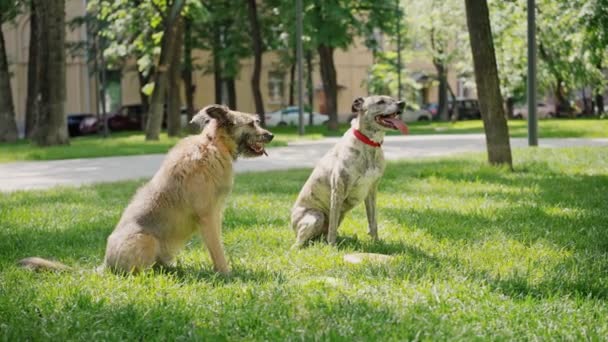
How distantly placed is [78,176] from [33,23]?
77.6 feet

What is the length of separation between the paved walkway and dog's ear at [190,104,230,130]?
354 inches

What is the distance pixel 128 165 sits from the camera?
63.1ft

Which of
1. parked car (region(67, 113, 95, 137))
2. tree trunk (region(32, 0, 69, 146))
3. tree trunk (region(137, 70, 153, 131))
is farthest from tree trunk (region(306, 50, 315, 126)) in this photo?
tree trunk (region(32, 0, 69, 146))

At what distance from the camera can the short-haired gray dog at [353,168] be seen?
290 inches

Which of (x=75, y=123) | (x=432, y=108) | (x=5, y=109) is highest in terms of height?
(x=432, y=108)

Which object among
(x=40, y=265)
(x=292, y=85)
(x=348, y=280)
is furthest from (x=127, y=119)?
(x=348, y=280)

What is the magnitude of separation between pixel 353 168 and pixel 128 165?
502 inches

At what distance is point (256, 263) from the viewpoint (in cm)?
667

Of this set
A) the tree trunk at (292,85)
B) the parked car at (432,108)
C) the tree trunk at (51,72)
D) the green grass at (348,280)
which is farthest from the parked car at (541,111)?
the green grass at (348,280)

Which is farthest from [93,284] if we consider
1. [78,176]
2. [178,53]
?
[178,53]

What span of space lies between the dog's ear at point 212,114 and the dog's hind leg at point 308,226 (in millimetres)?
1758

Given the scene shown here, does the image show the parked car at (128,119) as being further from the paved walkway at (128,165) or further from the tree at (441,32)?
the paved walkway at (128,165)

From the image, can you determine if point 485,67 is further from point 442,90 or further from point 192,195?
point 442,90

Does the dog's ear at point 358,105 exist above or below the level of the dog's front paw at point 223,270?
above
